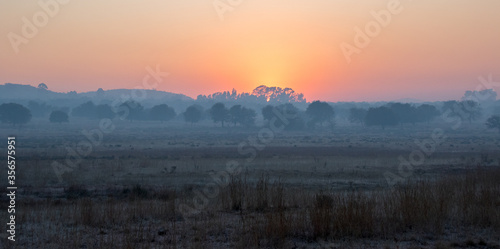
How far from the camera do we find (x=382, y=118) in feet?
425

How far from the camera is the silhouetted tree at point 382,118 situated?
12938 cm

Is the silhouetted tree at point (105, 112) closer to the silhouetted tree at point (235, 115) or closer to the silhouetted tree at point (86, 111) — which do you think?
the silhouetted tree at point (86, 111)

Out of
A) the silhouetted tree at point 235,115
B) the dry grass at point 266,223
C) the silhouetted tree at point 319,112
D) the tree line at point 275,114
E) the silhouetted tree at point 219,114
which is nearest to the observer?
the dry grass at point 266,223

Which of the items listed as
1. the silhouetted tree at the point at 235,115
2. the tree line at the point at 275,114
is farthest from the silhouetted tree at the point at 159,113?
the silhouetted tree at the point at 235,115

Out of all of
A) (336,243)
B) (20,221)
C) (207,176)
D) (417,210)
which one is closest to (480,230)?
(417,210)

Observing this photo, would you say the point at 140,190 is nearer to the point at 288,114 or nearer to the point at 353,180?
the point at 353,180

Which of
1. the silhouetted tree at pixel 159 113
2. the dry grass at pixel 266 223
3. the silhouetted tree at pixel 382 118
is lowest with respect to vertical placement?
the dry grass at pixel 266 223

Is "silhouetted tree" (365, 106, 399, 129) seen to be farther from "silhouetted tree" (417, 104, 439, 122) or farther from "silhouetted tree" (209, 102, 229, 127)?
"silhouetted tree" (209, 102, 229, 127)

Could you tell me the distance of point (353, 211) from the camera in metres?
10.5

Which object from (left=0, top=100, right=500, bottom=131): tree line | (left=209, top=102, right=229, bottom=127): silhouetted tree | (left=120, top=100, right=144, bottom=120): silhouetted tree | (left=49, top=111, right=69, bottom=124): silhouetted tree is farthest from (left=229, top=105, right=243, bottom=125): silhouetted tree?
(left=49, top=111, right=69, bottom=124): silhouetted tree

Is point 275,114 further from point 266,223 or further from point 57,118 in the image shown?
point 266,223

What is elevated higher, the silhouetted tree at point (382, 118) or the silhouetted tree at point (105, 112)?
the silhouetted tree at point (105, 112)

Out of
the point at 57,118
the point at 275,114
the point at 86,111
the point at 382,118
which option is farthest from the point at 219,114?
the point at 86,111

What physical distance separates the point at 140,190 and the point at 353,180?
12408 mm
